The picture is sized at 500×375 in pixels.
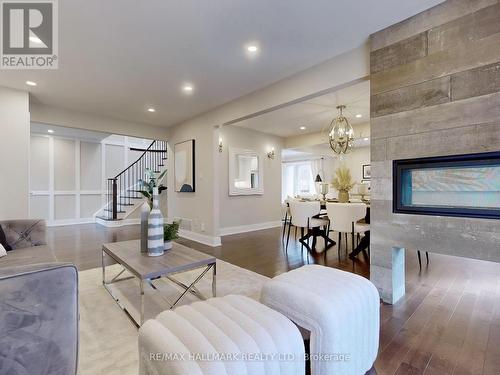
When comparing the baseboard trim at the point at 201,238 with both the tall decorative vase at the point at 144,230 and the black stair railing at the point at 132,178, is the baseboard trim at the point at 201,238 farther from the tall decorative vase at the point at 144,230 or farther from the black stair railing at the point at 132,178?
the black stair railing at the point at 132,178

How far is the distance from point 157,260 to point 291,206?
110 inches

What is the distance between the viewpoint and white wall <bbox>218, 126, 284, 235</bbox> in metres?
5.59

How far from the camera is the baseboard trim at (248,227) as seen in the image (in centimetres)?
555

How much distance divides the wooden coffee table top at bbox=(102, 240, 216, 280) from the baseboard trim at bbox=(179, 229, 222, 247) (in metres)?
2.07

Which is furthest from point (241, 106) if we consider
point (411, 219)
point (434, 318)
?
point (434, 318)

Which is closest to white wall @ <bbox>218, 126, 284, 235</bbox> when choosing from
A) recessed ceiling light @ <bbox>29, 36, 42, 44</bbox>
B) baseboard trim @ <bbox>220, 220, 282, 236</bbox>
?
baseboard trim @ <bbox>220, 220, 282, 236</bbox>

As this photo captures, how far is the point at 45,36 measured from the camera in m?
2.34

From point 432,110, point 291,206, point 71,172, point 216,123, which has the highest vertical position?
point 216,123

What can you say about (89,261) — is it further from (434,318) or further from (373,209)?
(434,318)

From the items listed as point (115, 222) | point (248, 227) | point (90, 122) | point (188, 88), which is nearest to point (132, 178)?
point (115, 222)

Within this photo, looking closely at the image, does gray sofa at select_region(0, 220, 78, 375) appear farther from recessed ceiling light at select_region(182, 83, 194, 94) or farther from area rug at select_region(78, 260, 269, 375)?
recessed ceiling light at select_region(182, 83, 194, 94)

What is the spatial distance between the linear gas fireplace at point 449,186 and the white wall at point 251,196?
386cm

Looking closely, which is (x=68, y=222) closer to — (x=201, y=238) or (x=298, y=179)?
(x=201, y=238)

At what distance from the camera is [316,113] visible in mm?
4816
